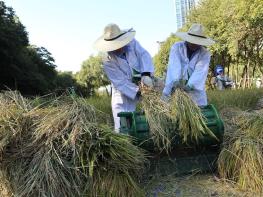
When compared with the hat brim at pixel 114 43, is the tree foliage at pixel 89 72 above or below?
below

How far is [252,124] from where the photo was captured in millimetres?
4090

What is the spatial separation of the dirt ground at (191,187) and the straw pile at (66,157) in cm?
37

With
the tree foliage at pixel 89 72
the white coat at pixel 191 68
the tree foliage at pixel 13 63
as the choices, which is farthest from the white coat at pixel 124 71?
the tree foliage at pixel 89 72

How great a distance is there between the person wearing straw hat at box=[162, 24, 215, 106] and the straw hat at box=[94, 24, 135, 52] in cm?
49

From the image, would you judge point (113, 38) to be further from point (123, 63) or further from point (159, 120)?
point (159, 120)

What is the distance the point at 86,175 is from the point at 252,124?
1.60 metres

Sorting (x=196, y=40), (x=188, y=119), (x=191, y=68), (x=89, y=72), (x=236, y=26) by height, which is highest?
(x=236, y=26)

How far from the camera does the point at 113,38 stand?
4969 mm

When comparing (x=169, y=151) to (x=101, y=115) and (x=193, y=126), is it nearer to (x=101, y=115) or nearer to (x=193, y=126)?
(x=193, y=126)

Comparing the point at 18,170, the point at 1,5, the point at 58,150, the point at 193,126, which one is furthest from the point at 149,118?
the point at 1,5

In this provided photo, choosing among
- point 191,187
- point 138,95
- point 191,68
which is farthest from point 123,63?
point 191,187

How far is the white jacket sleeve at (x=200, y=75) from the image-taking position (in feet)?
15.8

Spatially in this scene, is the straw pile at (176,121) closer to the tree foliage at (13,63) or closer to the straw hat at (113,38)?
the straw hat at (113,38)

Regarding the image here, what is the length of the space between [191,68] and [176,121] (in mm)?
1240
